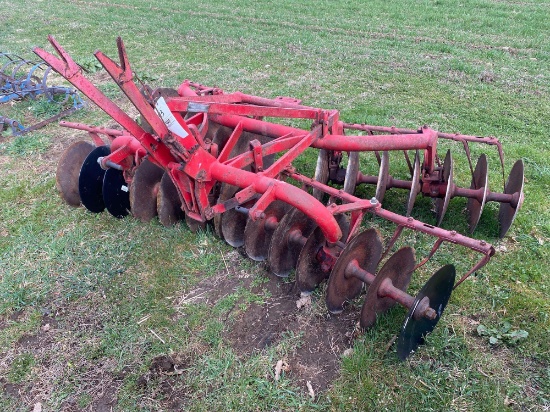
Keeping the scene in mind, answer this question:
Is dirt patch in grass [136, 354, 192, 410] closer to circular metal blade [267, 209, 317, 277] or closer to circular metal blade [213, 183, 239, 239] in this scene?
circular metal blade [267, 209, 317, 277]

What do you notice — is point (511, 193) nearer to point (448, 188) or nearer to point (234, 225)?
point (448, 188)

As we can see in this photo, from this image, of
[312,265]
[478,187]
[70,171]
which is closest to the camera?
[312,265]

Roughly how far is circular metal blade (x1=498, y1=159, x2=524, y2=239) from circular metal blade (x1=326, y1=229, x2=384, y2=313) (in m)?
1.30

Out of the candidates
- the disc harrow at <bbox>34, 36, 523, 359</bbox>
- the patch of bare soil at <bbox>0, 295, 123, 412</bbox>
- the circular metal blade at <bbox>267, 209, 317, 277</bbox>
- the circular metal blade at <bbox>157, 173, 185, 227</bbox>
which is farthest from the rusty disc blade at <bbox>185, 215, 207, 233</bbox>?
the patch of bare soil at <bbox>0, 295, 123, 412</bbox>

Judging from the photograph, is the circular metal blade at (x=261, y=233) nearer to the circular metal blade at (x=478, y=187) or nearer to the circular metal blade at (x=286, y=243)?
the circular metal blade at (x=286, y=243)

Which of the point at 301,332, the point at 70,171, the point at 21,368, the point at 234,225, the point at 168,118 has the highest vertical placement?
the point at 168,118

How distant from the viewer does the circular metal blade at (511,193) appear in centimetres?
346

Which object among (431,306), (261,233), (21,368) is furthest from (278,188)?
(21,368)

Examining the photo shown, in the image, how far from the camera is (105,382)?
275cm

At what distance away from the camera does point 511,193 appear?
361 cm

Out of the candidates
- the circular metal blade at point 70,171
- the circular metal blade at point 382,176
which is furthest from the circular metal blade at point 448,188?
the circular metal blade at point 70,171

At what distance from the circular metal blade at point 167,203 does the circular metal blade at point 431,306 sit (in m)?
2.24

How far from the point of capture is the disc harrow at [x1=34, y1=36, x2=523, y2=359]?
270 centimetres

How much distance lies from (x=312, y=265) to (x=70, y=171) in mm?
2614
